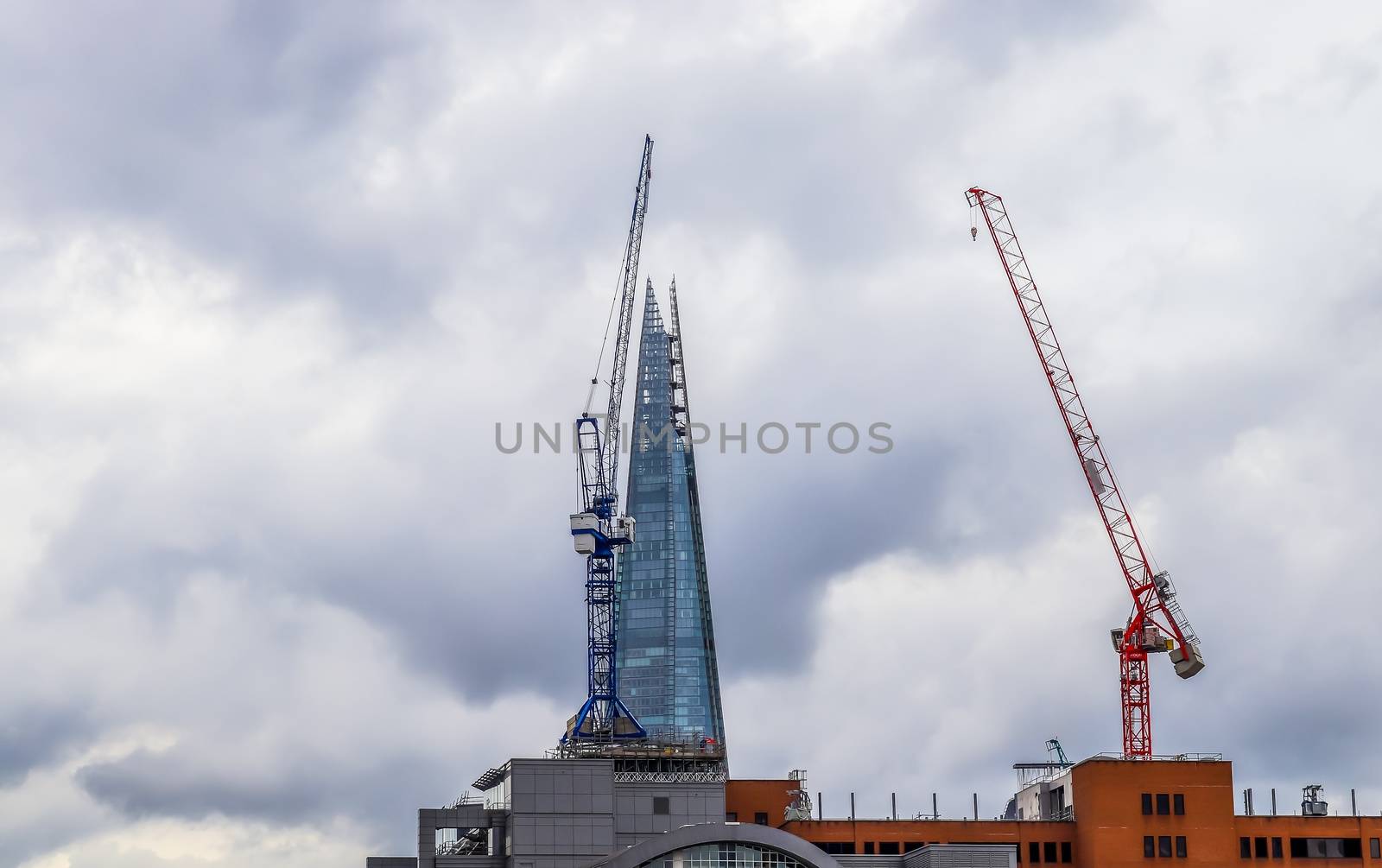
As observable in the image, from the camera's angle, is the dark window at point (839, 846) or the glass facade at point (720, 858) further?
the dark window at point (839, 846)

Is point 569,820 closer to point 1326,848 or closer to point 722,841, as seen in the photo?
point 722,841

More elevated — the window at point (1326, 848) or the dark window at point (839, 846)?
the dark window at point (839, 846)

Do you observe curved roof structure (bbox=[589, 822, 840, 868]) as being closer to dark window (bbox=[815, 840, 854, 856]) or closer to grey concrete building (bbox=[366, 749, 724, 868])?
grey concrete building (bbox=[366, 749, 724, 868])

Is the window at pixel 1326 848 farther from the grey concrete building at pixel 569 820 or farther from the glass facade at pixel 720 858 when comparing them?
the glass facade at pixel 720 858

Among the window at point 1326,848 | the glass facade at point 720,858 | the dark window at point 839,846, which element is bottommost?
the glass facade at point 720,858

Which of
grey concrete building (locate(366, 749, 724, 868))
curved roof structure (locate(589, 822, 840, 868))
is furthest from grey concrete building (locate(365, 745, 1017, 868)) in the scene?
curved roof structure (locate(589, 822, 840, 868))

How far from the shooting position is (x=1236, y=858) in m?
191

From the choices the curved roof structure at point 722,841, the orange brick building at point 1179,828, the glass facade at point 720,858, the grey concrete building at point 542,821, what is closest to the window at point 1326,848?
the orange brick building at point 1179,828

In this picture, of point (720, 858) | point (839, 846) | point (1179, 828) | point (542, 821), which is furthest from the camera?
point (839, 846)

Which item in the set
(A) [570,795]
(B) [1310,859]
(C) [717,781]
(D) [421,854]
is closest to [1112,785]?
(B) [1310,859]

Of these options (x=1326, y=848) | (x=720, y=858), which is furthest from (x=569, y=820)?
(x=1326, y=848)

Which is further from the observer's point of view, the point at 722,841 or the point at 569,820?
the point at 569,820

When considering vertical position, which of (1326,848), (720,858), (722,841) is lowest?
(720,858)

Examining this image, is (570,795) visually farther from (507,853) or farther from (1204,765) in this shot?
(1204,765)
